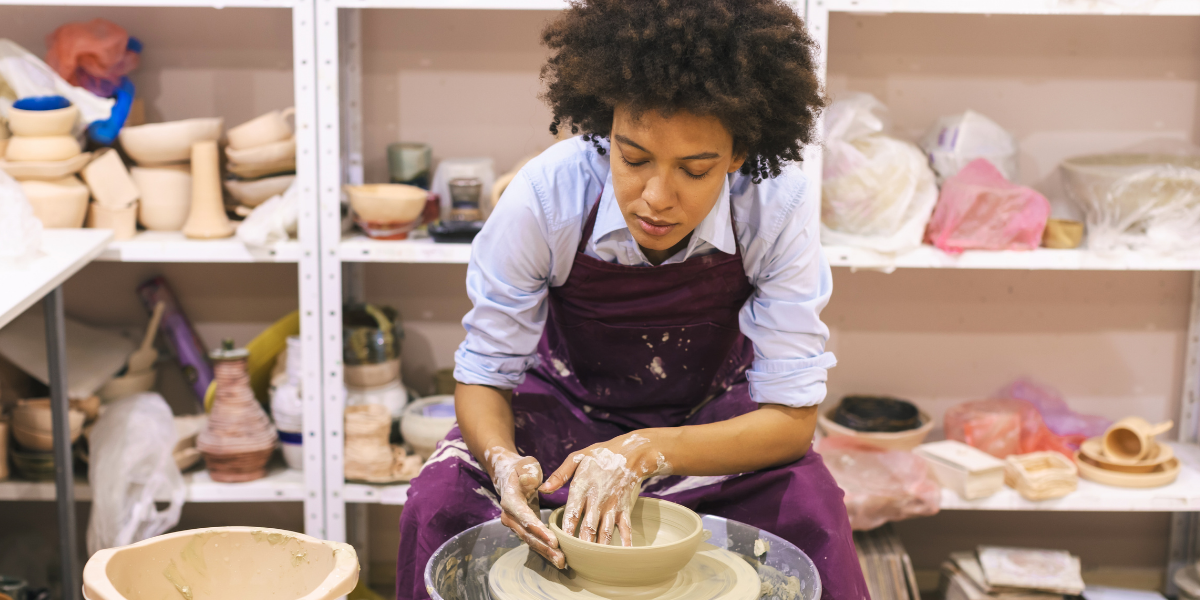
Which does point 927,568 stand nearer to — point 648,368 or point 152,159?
point 648,368

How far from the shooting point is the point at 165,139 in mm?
2051

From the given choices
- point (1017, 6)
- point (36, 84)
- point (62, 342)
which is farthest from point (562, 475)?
point (36, 84)

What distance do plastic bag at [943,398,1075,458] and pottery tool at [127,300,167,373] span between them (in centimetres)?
188

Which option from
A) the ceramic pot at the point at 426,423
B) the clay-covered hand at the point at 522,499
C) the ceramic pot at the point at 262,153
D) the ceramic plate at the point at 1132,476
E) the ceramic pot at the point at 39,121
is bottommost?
the ceramic plate at the point at 1132,476

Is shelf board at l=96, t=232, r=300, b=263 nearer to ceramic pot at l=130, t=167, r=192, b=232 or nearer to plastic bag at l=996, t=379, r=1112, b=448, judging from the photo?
ceramic pot at l=130, t=167, r=192, b=232

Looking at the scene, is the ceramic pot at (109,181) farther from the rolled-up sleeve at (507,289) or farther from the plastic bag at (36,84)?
the rolled-up sleeve at (507,289)

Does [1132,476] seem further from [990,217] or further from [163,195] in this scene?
[163,195]

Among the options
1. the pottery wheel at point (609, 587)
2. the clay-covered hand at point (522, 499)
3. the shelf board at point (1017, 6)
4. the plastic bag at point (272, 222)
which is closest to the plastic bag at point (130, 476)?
the plastic bag at point (272, 222)

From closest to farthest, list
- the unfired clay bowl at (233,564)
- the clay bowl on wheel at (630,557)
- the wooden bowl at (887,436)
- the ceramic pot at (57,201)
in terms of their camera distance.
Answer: the unfired clay bowl at (233,564) → the clay bowl on wheel at (630,557) → the ceramic pot at (57,201) → the wooden bowl at (887,436)

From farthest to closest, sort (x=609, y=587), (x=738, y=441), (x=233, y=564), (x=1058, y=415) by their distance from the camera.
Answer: (x=1058, y=415) < (x=738, y=441) < (x=609, y=587) < (x=233, y=564)

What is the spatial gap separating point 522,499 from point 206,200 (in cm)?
125

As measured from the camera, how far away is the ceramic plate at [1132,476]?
211 centimetres

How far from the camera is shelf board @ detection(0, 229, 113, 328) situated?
57.8 inches

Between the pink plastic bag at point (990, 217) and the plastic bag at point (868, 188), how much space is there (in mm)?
Result: 56
